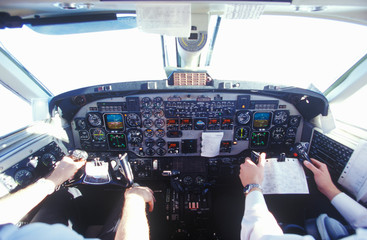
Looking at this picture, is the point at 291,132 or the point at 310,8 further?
the point at 291,132

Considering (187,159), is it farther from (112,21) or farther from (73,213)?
(112,21)

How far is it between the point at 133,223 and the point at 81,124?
1993 millimetres

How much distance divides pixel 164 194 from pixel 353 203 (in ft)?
7.40

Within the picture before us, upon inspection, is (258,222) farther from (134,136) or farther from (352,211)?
(134,136)

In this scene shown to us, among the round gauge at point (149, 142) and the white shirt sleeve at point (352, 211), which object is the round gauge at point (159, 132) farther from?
the white shirt sleeve at point (352, 211)

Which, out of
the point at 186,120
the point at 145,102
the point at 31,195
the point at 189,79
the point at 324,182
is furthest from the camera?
the point at 186,120

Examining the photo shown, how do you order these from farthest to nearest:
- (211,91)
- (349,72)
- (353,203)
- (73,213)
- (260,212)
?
(211,91)
(349,72)
(73,213)
(353,203)
(260,212)

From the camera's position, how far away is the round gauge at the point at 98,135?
105 inches

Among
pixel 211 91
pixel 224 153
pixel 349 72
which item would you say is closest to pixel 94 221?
pixel 224 153

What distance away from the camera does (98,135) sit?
271 centimetres

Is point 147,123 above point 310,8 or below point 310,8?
below

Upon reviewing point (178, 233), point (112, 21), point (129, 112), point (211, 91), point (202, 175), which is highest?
point (112, 21)

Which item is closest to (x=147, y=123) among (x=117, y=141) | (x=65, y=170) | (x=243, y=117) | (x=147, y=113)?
(x=147, y=113)

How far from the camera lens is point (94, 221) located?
7.70ft
